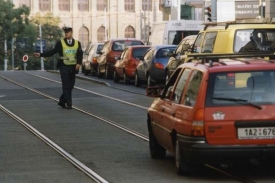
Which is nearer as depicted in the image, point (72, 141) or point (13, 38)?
point (72, 141)

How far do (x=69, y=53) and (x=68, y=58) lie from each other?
159 millimetres

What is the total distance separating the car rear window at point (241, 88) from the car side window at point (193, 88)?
0.65 feet

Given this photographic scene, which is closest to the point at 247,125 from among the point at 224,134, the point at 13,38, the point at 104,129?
the point at 224,134

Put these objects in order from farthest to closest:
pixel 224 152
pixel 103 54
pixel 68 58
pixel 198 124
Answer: pixel 103 54, pixel 68 58, pixel 198 124, pixel 224 152

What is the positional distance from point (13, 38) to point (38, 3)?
19.7 m

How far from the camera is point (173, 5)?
82812mm

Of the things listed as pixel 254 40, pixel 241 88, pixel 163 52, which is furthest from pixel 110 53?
pixel 241 88

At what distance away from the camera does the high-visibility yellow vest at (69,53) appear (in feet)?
80.1

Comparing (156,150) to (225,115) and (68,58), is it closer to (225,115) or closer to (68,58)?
(225,115)

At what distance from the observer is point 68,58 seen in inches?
967

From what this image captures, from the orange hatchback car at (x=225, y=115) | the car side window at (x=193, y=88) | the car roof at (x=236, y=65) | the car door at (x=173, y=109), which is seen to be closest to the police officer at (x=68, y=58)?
the car door at (x=173, y=109)

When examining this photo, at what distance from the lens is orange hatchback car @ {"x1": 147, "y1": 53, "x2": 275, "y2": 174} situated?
11289 millimetres

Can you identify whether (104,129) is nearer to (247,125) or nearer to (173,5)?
(247,125)

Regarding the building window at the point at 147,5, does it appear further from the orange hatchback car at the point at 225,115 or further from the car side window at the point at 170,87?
the orange hatchback car at the point at 225,115
